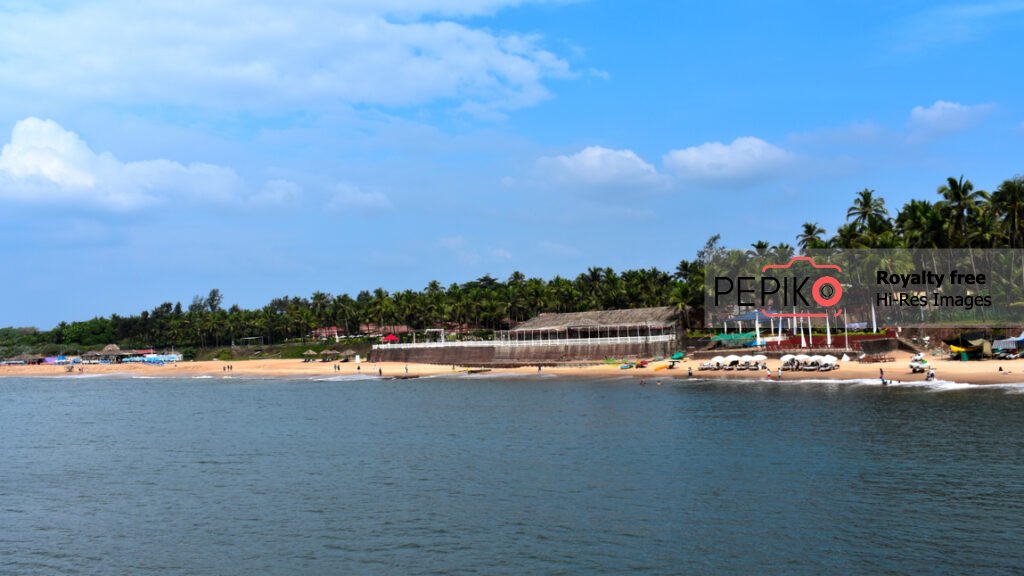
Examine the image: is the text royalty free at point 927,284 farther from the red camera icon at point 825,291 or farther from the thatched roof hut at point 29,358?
the thatched roof hut at point 29,358

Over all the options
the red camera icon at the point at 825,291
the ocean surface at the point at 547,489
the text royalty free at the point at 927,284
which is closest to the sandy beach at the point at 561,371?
the ocean surface at the point at 547,489

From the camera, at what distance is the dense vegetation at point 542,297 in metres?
83.2

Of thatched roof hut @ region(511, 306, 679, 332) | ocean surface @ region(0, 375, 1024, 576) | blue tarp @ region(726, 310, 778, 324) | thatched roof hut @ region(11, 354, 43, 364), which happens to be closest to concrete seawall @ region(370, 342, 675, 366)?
thatched roof hut @ region(511, 306, 679, 332)

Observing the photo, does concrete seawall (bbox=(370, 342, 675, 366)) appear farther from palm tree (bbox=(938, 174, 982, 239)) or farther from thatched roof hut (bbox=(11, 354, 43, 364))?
thatched roof hut (bbox=(11, 354, 43, 364))

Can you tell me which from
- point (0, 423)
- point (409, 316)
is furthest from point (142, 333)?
point (0, 423)

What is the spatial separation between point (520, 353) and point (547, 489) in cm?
7821

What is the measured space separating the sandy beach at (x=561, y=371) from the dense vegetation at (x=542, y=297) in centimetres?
1787

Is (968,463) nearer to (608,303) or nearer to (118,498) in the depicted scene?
(118,498)

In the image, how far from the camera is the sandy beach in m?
62.5

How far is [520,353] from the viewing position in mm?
109938

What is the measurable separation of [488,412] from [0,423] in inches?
1654

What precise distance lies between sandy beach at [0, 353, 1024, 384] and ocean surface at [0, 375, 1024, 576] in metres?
6.16

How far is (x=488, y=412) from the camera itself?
58562 millimetres

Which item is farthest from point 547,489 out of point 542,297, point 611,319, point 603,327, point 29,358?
point 29,358
